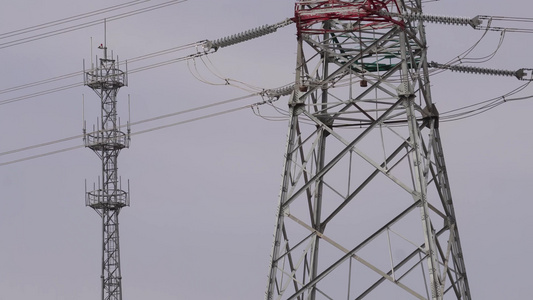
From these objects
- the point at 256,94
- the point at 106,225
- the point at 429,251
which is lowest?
the point at 429,251

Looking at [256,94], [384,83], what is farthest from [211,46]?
[384,83]

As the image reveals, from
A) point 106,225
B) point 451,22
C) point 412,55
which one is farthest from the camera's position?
point 106,225

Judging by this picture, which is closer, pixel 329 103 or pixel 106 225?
pixel 329 103

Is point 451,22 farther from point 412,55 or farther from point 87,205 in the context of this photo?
point 87,205

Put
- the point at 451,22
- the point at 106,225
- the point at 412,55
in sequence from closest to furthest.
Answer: the point at 451,22 → the point at 412,55 → the point at 106,225

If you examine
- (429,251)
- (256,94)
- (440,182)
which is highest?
(256,94)

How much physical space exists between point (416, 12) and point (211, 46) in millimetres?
7690

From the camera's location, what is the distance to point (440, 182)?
6606cm

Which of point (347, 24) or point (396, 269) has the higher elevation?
point (347, 24)

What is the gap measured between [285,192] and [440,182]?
590 centimetres

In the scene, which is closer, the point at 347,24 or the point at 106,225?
the point at 347,24

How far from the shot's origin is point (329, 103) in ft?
213

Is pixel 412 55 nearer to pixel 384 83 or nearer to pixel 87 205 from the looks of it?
pixel 384 83

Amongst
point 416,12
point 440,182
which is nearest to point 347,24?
point 416,12
